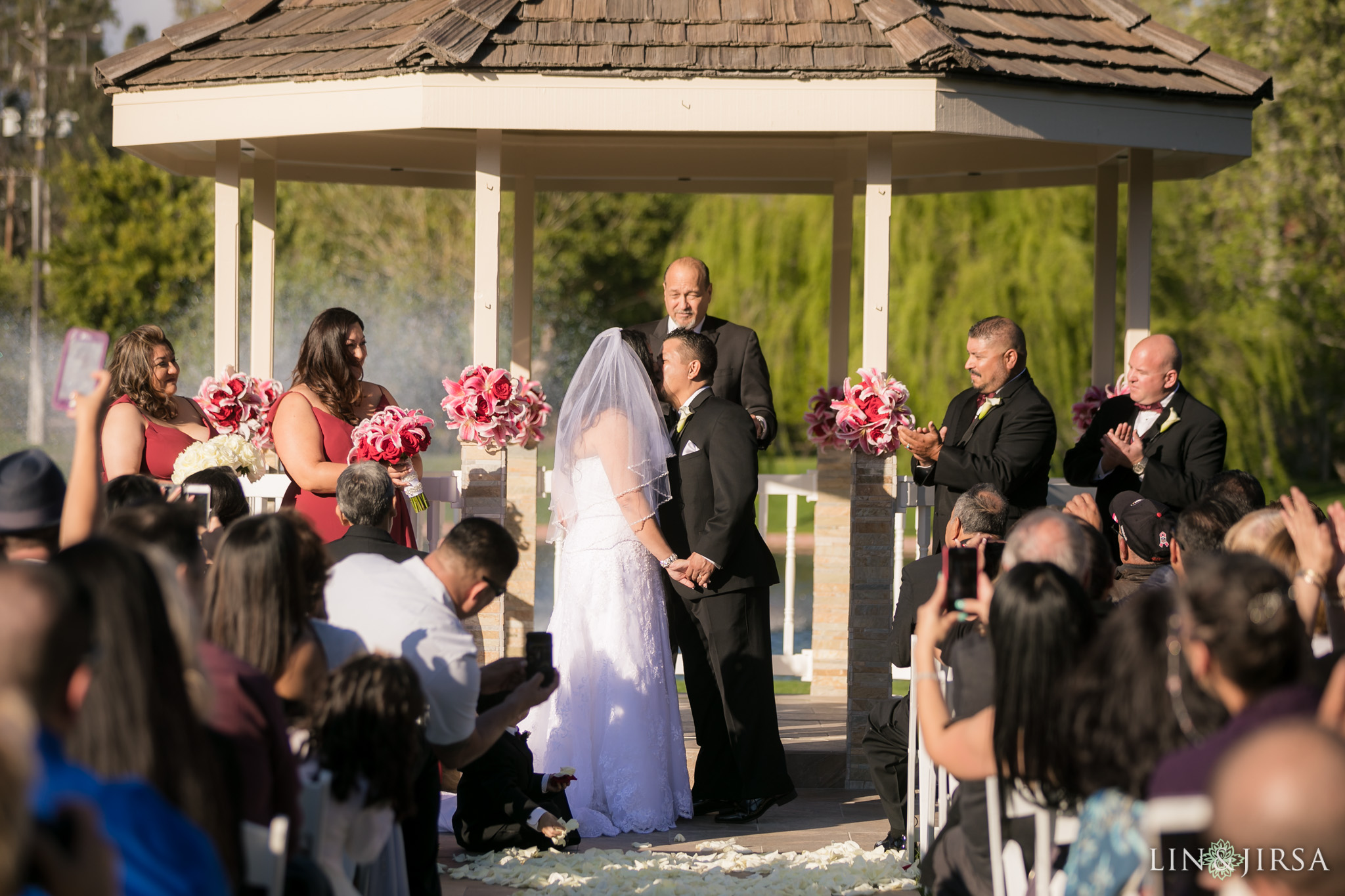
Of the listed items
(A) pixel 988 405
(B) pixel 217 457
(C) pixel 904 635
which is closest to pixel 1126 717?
(C) pixel 904 635

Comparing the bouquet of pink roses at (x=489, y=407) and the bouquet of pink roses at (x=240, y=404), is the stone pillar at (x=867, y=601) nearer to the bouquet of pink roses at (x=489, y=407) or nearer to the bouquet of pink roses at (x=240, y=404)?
the bouquet of pink roses at (x=489, y=407)

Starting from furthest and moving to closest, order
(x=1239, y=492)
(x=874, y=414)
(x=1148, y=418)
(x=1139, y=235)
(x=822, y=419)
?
(x=1139, y=235), (x=822, y=419), (x=1148, y=418), (x=874, y=414), (x=1239, y=492)

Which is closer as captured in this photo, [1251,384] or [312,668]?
[312,668]

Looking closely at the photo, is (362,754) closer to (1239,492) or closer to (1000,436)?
(1239,492)

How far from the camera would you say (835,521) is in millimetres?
8281

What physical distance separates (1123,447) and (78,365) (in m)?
4.65

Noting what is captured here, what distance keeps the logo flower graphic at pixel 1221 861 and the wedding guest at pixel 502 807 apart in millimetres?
3134

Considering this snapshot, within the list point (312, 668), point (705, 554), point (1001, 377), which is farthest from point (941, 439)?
point (312, 668)

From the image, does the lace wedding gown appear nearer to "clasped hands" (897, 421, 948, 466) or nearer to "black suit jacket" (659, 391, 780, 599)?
"black suit jacket" (659, 391, 780, 599)

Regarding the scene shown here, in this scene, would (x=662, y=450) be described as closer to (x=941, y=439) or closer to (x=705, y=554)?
(x=705, y=554)

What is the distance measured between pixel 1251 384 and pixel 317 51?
726 inches

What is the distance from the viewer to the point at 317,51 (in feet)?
22.0

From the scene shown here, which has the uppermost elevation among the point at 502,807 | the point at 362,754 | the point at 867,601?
the point at 362,754

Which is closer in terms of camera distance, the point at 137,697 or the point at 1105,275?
the point at 137,697
